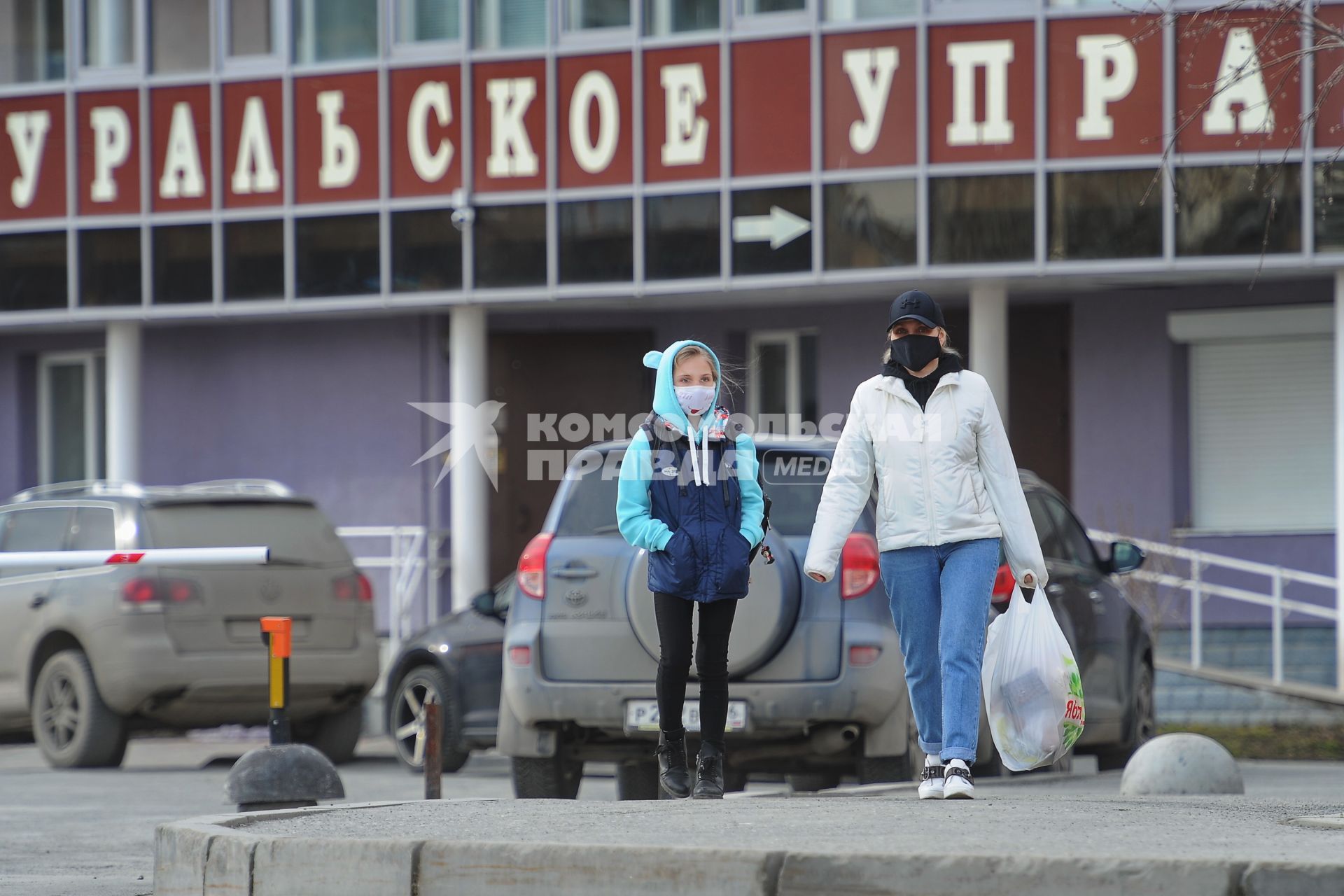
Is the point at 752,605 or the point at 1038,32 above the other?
the point at 1038,32

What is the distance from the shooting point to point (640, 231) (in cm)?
2000

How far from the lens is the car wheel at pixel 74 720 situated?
1433 cm

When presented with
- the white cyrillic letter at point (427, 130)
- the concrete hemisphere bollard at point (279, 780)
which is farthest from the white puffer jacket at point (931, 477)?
the white cyrillic letter at point (427, 130)

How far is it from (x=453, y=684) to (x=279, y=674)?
167 inches

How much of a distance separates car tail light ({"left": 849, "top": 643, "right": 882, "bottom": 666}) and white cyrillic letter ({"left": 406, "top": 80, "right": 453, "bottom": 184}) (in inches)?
473

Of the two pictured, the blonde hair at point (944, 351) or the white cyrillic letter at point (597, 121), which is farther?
the white cyrillic letter at point (597, 121)

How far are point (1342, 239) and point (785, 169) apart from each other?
476 cm

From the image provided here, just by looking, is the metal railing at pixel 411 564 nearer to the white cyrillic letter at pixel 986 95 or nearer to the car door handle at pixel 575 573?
the white cyrillic letter at pixel 986 95

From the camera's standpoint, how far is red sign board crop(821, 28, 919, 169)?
1903cm

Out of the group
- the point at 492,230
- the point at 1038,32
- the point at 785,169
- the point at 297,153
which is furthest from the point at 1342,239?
the point at 297,153

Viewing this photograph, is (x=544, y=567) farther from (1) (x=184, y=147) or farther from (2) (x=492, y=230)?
(1) (x=184, y=147)

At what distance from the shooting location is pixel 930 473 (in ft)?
25.9

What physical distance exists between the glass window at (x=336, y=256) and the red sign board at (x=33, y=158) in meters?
2.75

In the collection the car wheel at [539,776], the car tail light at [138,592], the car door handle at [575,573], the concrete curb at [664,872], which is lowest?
the car wheel at [539,776]
